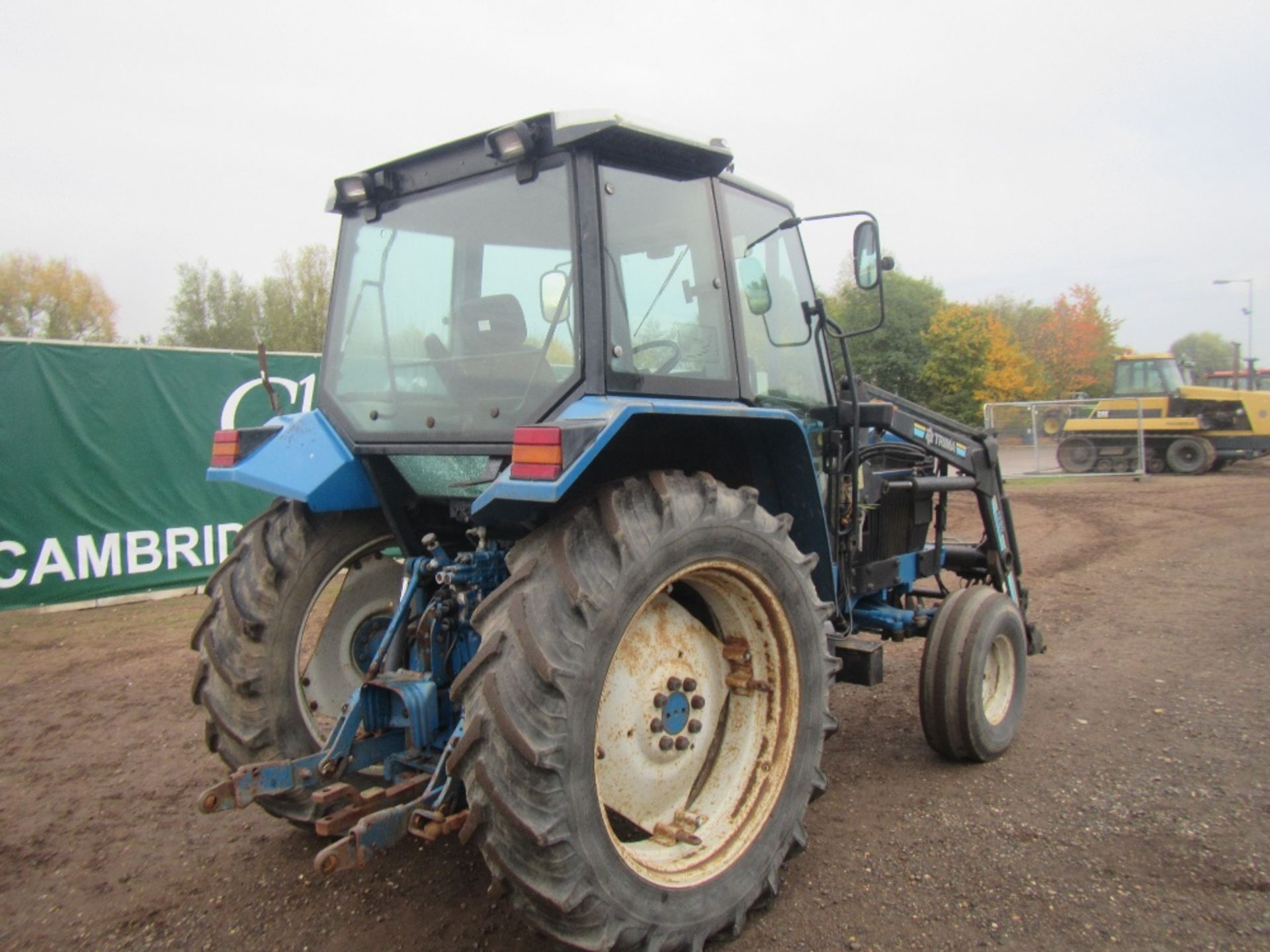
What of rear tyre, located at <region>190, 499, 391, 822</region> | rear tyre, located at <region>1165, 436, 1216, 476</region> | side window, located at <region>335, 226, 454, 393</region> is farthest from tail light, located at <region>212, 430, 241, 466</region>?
rear tyre, located at <region>1165, 436, 1216, 476</region>

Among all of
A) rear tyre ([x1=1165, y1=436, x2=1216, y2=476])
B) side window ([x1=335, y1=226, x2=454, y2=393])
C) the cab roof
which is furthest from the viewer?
rear tyre ([x1=1165, y1=436, x2=1216, y2=476])

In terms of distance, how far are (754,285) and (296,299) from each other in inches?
1441

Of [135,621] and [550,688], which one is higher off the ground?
[550,688]

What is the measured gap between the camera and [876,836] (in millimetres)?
3486

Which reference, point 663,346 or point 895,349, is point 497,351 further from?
point 895,349

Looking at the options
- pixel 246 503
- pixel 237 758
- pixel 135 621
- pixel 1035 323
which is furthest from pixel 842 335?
pixel 1035 323

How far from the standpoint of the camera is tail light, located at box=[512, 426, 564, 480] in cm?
236

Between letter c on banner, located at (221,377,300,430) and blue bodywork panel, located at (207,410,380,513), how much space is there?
6.09 metres

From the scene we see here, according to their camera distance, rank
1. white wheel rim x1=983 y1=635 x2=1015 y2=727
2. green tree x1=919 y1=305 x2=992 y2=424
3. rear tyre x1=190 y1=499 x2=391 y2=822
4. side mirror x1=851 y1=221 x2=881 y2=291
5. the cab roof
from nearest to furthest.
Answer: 1. the cab roof
2. rear tyre x1=190 y1=499 x2=391 y2=822
3. side mirror x1=851 y1=221 x2=881 y2=291
4. white wheel rim x1=983 y1=635 x2=1015 y2=727
5. green tree x1=919 y1=305 x2=992 y2=424

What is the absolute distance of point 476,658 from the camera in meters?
2.34

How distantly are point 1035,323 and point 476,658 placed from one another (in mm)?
59870

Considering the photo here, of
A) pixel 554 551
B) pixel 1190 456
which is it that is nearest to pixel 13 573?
pixel 554 551

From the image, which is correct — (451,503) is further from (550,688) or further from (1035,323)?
(1035,323)

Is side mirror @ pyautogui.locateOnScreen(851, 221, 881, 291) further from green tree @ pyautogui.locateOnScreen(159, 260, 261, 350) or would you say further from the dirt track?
green tree @ pyautogui.locateOnScreen(159, 260, 261, 350)
